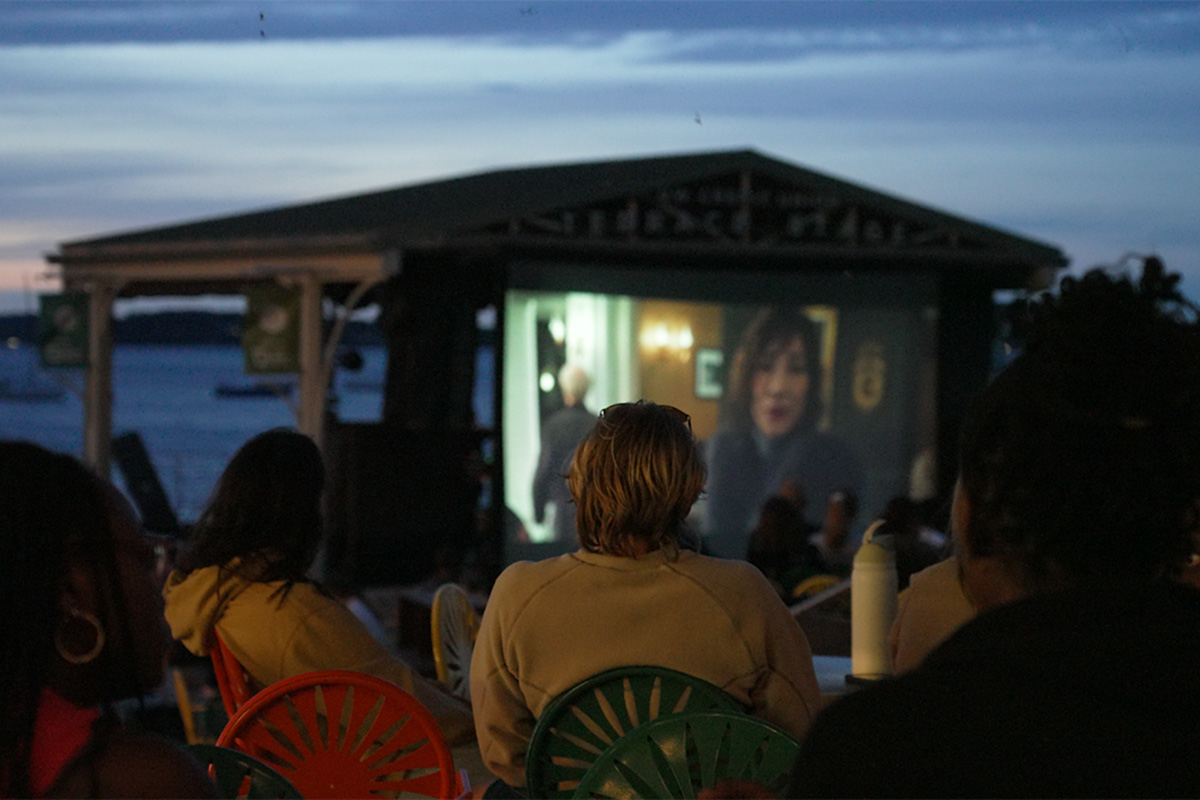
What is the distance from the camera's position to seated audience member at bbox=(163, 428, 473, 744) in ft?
9.30

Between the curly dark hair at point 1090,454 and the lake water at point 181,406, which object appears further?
the lake water at point 181,406

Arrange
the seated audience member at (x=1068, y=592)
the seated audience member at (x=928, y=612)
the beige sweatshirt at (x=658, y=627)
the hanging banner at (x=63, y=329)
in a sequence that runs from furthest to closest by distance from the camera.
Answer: the hanging banner at (x=63, y=329) < the seated audience member at (x=928, y=612) < the beige sweatshirt at (x=658, y=627) < the seated audience member at (x=1068, y=592)

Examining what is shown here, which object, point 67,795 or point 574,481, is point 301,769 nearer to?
point 574,481

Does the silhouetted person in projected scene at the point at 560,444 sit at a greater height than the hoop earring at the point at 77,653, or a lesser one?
lesser

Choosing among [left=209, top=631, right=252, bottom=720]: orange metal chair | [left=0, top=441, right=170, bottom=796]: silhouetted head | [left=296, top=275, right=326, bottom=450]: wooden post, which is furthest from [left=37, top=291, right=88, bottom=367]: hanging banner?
[left=0, top=441, right=170, bottom=796]: silhouetted head

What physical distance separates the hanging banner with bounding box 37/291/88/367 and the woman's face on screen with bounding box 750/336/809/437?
5400mm

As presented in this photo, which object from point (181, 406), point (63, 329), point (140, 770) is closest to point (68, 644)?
point (140, 770)

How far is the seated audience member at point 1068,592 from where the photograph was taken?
1037mm

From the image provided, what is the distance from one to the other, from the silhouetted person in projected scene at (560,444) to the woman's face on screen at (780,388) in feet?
4.75

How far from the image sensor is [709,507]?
10.8 m

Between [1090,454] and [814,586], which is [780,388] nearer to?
[814,586]

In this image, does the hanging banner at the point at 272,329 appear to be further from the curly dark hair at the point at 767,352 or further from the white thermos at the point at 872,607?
the white thermos at the point at 872,607

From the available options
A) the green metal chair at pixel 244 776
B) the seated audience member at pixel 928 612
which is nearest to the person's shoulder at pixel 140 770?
the green metal chair at pixel 244 776

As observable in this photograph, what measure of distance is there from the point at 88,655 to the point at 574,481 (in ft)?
3.73
